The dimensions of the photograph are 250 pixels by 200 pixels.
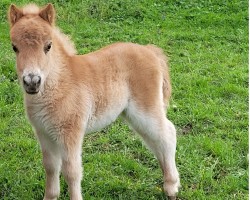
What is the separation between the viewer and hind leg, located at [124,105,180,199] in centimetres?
448

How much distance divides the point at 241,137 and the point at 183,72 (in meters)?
2.26

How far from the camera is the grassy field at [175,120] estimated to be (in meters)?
4.79

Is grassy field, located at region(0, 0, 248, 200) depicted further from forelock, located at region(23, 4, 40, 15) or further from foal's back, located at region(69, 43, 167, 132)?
forelock, located at region(23, 4, 40, 15)

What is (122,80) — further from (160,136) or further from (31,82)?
(31,82)

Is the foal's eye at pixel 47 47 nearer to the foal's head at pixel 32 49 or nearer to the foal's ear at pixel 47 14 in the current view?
the foal's head at pixel 32 49

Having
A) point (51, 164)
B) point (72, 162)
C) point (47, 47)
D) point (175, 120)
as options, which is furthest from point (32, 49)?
point (175, 120)

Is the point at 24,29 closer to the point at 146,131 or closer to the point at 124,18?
the point at 146,131

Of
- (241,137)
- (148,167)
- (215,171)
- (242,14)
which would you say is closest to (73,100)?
(148,167)

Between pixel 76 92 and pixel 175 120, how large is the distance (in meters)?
2.31

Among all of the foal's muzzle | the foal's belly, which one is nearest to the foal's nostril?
the foal's muzzle

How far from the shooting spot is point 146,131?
178 inches

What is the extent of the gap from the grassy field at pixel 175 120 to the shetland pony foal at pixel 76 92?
44cm

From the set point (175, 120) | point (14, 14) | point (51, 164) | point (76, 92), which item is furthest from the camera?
point (175, 120)

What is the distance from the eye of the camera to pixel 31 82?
3.47m
